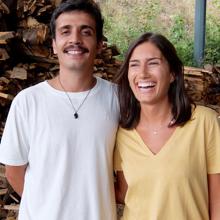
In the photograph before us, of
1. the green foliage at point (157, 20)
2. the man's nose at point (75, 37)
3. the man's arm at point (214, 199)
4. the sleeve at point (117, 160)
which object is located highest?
the green foliage at point (157, 20)

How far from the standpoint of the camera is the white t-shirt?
2154mm

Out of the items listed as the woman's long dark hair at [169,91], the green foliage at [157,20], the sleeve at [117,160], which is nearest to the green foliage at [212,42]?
the green foliage at [157,20]

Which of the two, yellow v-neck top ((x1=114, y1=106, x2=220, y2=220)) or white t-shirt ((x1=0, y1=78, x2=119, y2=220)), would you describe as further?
white t-shirt ((x1=0, y1=78, x2=119, y2=220))

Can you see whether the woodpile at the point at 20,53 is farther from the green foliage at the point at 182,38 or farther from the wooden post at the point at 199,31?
the green foliage at the point at 182,38

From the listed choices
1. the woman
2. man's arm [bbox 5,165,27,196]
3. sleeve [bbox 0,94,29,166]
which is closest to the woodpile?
man's arm [bbox 5,165,27,196]

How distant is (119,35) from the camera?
1226 centimetres

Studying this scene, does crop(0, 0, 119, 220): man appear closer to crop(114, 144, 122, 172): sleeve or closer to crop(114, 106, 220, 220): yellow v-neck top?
crop(114, 144, 122, 172): sleeve

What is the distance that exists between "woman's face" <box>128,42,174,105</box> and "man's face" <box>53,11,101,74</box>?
218 millimetres

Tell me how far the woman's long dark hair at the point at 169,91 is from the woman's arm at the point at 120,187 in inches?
9.3

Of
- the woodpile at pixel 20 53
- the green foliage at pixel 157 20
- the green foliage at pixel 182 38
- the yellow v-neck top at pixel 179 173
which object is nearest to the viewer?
the yellow v-neck top at pixel 179 173

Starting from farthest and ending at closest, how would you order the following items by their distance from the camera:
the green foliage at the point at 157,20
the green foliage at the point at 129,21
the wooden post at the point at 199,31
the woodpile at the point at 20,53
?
1. the green foliage at the point at 129,21
2. the green foliage at the point at 157,20
3. the wooden post at the point at 199,31
4. the woodpile at the point at 20,53

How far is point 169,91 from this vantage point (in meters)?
2.25

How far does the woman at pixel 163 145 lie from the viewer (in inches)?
80.5

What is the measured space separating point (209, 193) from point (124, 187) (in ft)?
1.29
